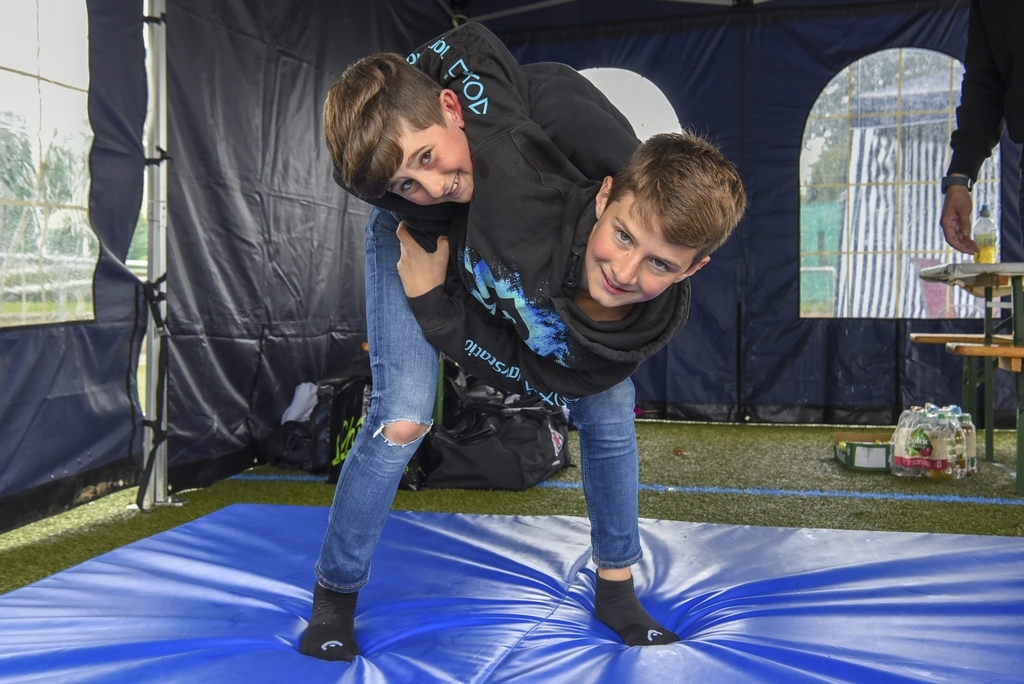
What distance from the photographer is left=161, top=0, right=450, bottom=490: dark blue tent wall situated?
333 cm

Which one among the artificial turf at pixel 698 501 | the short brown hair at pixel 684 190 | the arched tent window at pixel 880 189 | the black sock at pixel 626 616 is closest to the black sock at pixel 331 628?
the black sock at pixel 626 616

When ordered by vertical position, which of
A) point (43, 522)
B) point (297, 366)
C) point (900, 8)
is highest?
point (900, 8)

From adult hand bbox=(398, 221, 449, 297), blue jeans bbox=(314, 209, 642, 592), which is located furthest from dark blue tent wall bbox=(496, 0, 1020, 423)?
adult hand bbox=(398, 221, 449, 297)

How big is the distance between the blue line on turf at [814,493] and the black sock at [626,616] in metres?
1.78

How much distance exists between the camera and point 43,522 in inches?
112

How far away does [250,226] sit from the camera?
12.3ft

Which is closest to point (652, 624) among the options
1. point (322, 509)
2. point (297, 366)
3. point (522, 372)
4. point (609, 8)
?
point (522, 372)

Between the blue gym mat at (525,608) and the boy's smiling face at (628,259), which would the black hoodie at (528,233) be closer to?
the boy's smiling face at (628,259)

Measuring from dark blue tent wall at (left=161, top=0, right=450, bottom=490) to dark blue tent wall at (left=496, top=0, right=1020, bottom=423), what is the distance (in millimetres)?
2107

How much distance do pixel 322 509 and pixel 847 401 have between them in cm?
393

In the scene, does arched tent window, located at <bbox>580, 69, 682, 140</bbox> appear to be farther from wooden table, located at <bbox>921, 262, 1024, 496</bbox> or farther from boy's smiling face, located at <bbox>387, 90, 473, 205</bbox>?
boy's smiling face, located at <bbox>387, 90, 473, 205</bbox>

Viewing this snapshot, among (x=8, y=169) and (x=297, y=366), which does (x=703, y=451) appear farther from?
(x=8, y=169)

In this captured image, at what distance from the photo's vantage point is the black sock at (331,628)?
1492 millimetres

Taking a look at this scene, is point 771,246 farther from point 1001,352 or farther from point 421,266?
point 421,266
